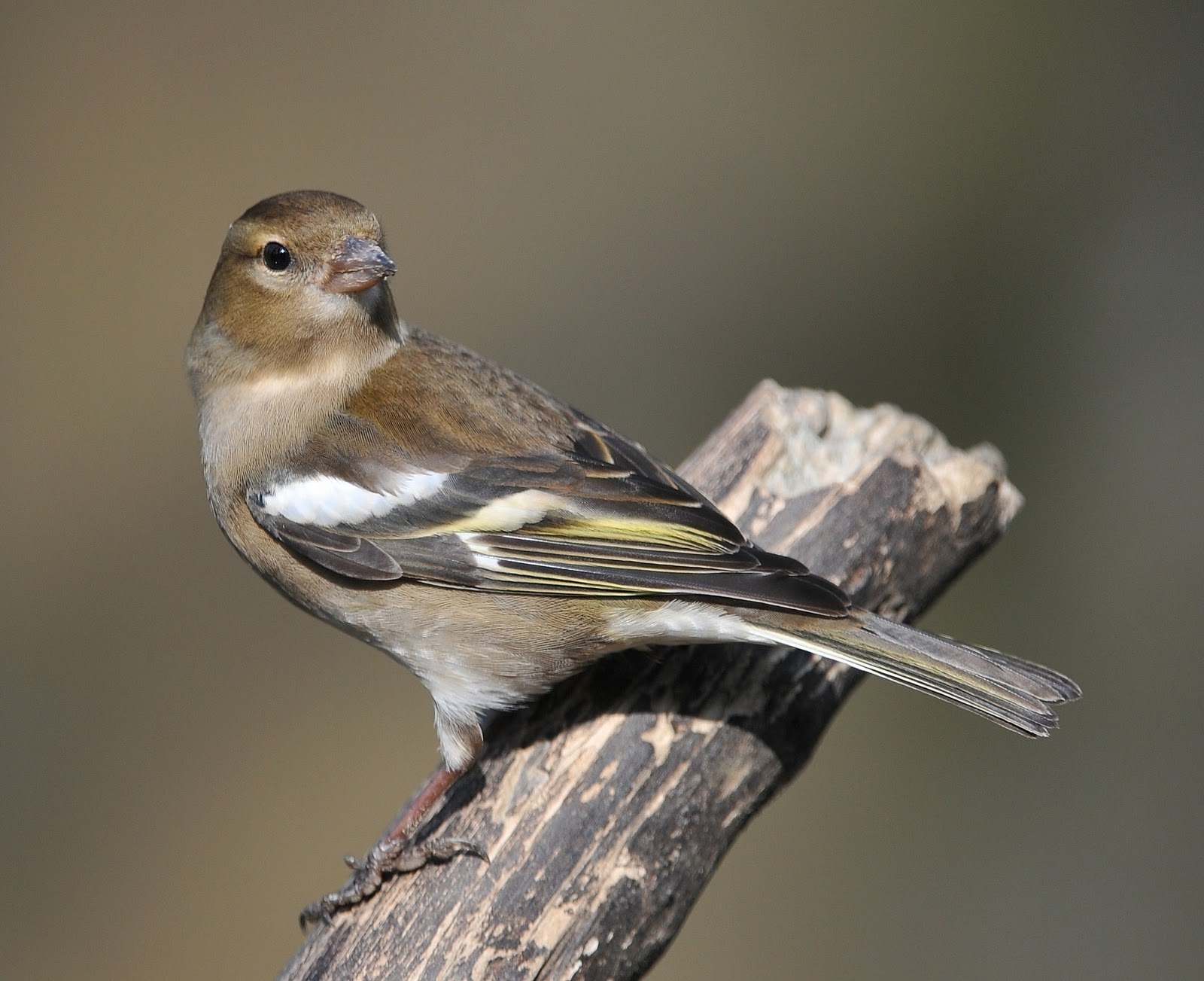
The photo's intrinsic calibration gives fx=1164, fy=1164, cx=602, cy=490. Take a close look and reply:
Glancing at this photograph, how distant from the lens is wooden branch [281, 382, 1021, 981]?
3.14 metres

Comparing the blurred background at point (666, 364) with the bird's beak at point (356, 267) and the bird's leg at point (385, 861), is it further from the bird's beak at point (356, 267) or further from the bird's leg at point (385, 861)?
the bird's beak at point (356, 267)

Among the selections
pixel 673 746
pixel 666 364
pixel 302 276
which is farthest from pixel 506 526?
pixel 666 364

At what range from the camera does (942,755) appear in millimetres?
6953

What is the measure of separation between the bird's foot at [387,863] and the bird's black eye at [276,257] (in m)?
1.74

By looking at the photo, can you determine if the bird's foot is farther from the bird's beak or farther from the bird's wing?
the bird's beak

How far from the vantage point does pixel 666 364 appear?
7668mm

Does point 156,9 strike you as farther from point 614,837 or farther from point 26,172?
point 614,837

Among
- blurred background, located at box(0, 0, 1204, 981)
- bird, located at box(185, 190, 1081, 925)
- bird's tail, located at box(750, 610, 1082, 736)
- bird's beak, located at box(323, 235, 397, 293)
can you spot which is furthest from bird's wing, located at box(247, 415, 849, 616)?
blurred background, located at box(0, 0, 1204, 981)

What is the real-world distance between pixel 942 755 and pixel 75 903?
16.2 ft

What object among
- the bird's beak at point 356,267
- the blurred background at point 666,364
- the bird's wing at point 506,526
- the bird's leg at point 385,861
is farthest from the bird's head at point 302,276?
the blurred background at point 666,364

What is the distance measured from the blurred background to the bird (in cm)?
346

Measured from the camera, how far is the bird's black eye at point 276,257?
3459 millimetres

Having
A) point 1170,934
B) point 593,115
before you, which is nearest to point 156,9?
point 593,115

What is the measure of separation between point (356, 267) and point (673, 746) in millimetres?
1687
